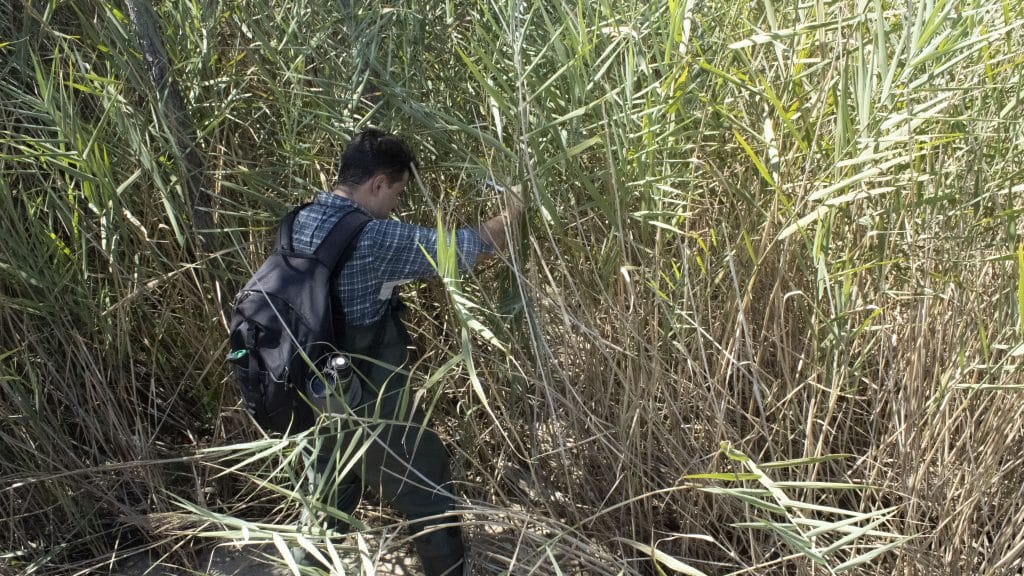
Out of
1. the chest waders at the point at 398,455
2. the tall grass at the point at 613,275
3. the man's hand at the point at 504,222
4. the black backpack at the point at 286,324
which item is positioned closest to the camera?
the tall grass at the point at 613,275

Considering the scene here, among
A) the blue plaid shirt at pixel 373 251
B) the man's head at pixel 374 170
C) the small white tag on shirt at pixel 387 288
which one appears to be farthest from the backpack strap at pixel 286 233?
the small white tag on shirt at pixel 387 288

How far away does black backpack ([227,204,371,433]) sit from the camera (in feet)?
6.39

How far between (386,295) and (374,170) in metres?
0.27

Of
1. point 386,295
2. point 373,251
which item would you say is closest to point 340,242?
point 373,251

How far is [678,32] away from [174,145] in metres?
1.21

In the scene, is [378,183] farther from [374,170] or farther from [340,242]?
[340,242]

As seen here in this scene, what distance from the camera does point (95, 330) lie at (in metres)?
2.46

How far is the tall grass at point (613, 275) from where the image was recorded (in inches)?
67.1

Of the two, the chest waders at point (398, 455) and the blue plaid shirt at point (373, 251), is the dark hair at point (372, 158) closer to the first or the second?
the blue plaid shirt at point (373, 251)

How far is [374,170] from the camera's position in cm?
203

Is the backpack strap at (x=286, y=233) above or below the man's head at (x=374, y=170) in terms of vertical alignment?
below

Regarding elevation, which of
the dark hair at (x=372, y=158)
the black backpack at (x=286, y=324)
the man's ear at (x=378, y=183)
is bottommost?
the black backpack at (x=286, y=324)

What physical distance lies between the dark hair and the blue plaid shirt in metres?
0.06

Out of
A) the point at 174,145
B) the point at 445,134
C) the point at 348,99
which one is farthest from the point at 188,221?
the point at 445,134
